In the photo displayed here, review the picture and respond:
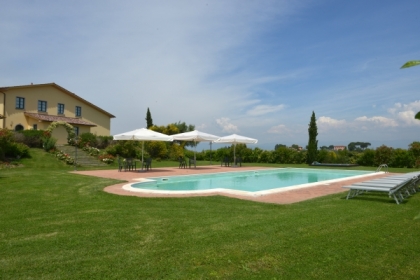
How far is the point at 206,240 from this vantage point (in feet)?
15.8

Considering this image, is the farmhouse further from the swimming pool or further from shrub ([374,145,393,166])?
shrub ([374,145,393,166])

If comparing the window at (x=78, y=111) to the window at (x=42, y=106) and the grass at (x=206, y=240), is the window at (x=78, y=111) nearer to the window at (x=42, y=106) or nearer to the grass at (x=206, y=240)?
the window at (x=42, y=106)

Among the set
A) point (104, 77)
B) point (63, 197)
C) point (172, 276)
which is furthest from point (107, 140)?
point (172, 276)

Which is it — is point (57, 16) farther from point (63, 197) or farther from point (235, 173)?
point (235, 173)

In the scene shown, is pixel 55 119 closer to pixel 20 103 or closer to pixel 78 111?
pixel 20 103

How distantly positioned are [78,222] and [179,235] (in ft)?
7.27

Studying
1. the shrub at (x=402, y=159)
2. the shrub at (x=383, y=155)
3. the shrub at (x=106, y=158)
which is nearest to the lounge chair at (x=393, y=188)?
the shrub at (x=402, y=159)

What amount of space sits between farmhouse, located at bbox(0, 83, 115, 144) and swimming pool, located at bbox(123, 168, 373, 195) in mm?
19442

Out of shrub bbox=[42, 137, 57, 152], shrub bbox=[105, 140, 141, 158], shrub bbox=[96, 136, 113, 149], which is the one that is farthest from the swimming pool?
shrub bbox=[96, 136, 113, 149]

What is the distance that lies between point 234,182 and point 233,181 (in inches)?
17.9

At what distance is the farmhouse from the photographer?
95.5 feet

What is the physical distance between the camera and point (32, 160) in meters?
21.3

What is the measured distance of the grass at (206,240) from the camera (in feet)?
12.2

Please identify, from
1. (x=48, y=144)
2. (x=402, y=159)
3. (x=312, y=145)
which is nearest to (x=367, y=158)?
(x=402, y=159)
